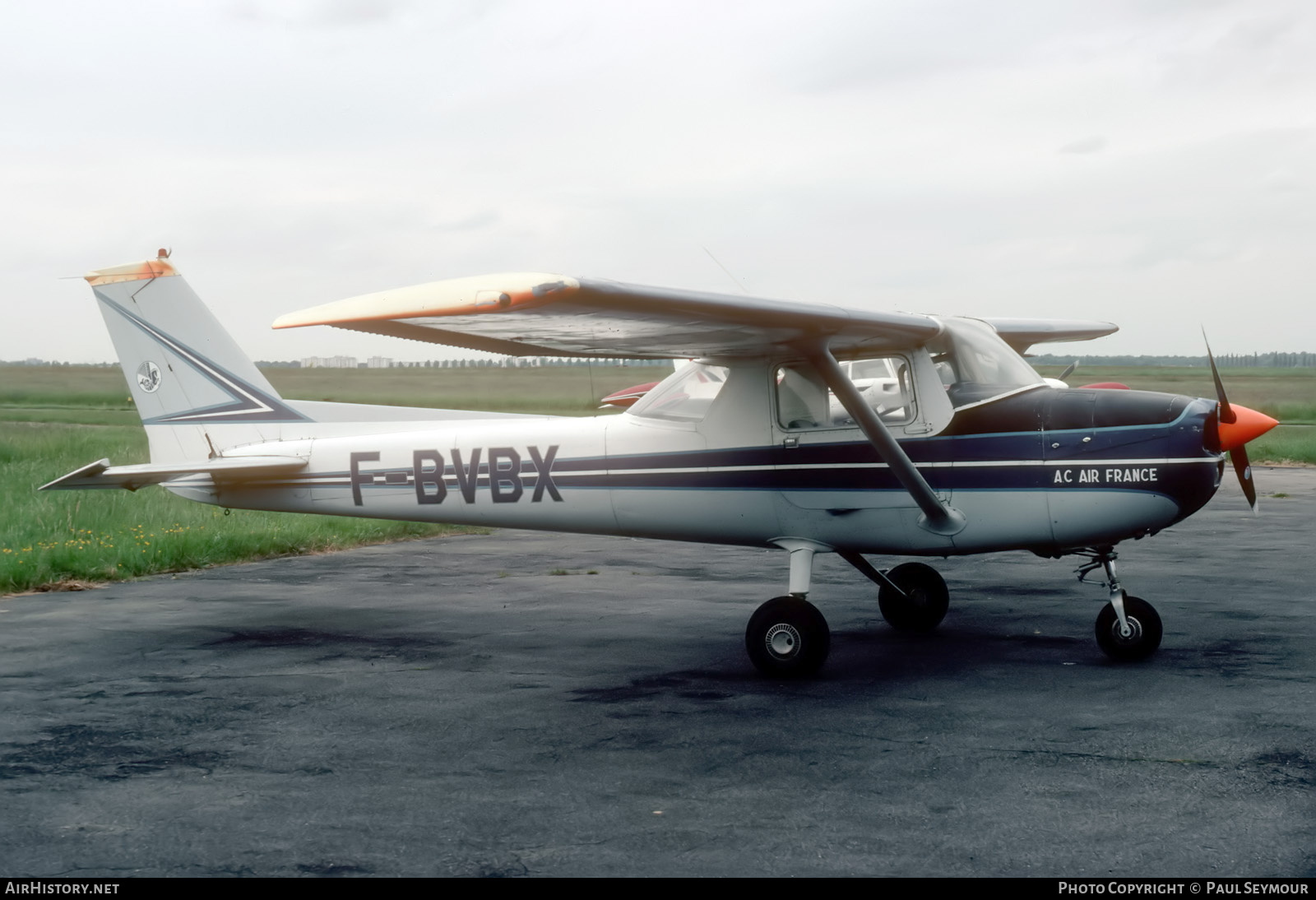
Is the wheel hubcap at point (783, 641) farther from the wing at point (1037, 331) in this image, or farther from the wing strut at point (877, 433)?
the wing at point (1037, 331)

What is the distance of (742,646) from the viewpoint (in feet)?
26.2

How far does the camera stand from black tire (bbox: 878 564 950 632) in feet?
28.2

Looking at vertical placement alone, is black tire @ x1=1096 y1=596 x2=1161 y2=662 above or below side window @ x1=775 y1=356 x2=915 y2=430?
below

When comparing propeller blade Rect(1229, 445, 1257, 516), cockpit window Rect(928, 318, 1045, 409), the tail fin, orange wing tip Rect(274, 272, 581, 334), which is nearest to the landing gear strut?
propeller blade Rect(1229, 445, 1257, 516)

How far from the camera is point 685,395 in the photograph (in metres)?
8.09

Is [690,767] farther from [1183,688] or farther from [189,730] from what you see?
[1183,688]

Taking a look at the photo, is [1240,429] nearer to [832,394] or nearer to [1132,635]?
[1132,635]

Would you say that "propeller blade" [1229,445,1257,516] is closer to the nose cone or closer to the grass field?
the nose cone

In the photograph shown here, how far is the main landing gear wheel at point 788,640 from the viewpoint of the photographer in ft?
22.9

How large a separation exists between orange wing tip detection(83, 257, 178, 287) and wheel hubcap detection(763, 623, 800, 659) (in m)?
6.23

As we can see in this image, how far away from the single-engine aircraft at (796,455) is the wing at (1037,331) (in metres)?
3.30

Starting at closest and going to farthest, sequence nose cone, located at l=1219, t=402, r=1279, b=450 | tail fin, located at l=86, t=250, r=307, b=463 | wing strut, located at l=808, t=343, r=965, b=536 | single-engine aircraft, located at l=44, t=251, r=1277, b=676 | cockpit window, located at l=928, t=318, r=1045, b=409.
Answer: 1. single-engine aircraft, located at l=44, t=251, r=1277, b=676
2. wing strut, located at l=808, t=343, r=965, b=536
3. nose cone, located at l=1219, t=402, r=1279, b=450
4. cockpit window, located at l=928, t=318, r=1045, b=409
5. tail fin, located at l=86, t=250, r=307, b=463

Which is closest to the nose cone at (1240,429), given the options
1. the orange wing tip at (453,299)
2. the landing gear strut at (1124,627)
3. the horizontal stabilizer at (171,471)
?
the landing gear strut at (1124,627)

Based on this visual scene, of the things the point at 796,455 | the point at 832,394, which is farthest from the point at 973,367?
the point at 796,455
